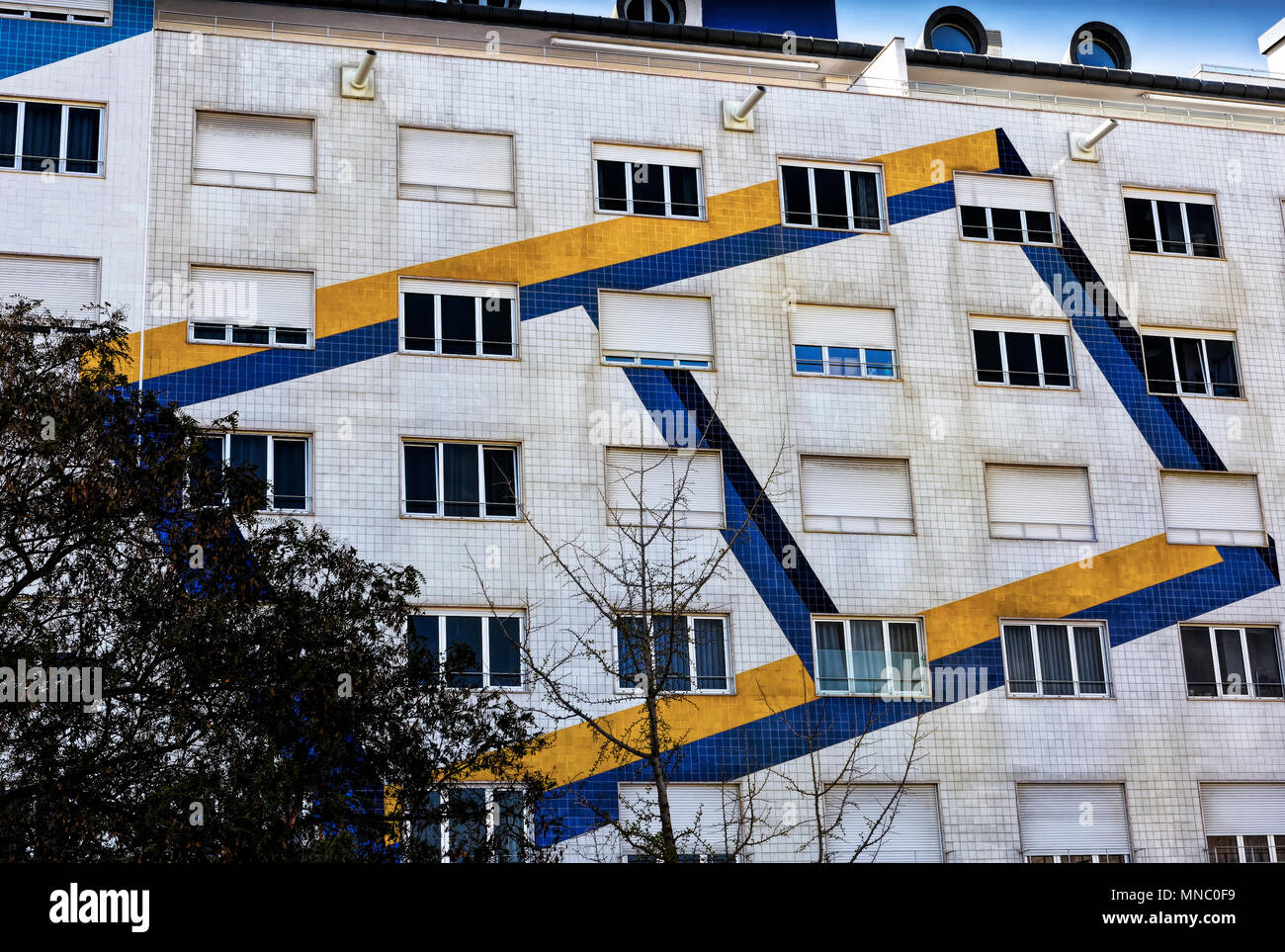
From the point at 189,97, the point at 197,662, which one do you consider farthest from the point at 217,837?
the point at 189,97

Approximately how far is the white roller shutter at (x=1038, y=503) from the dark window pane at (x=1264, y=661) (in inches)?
Result: 151

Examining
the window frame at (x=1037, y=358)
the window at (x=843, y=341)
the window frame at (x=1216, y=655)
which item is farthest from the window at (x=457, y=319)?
the window frame at (x=1216, y=655)

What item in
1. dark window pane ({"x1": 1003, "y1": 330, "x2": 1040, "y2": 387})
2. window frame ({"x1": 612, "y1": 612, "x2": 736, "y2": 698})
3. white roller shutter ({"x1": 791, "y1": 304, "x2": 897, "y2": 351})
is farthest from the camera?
dark window pane ({"x1": 1003, "y1": 330, "x2": 1040, "y2": 387})

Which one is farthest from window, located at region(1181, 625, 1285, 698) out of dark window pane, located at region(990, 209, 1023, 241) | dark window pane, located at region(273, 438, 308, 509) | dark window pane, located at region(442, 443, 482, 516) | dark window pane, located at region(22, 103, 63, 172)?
dark window pane, located at region(22, 103, 63, 172)

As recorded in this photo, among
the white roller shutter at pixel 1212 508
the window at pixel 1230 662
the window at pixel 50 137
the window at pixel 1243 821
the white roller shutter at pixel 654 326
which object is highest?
the window at pixel 50 137

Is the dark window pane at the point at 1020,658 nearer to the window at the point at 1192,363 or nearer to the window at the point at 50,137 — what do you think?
the window at the point at 1192,363

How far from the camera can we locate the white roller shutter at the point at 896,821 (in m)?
28.4

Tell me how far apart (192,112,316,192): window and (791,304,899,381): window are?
31.4ft

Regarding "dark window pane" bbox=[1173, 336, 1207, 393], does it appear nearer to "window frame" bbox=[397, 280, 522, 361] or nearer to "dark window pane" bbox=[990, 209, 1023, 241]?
"dark window pane" bbox=[990, 209, 1023, 241]

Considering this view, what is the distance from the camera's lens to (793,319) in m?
31.6

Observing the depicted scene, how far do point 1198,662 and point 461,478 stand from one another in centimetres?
1444

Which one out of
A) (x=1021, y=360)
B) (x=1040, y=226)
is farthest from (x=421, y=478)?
(x=1040, y=226)

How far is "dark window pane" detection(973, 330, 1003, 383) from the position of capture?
106 feet
